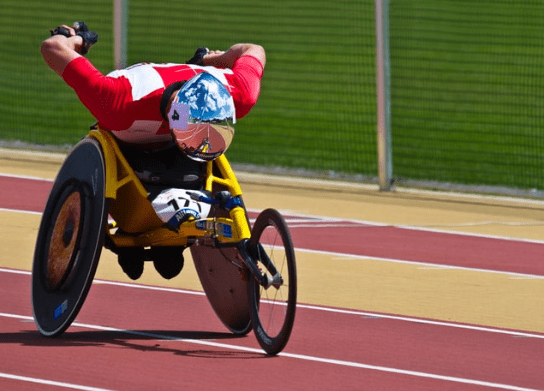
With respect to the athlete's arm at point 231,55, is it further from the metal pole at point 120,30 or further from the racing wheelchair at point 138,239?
the metal pole at point 120,30

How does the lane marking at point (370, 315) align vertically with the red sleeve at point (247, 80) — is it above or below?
below

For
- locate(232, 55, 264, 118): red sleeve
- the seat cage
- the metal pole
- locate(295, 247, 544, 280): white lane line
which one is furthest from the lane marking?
the metal pole

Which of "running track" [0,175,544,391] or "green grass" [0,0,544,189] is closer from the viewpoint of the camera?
"running track" [0,175,544,391]

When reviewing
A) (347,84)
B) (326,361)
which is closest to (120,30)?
(326,361)

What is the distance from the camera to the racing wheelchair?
841 centimetres

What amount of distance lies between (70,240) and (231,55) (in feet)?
4.67

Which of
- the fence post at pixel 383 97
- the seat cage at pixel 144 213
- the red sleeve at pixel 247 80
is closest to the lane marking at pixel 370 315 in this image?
the seat cage at pixel 144 213

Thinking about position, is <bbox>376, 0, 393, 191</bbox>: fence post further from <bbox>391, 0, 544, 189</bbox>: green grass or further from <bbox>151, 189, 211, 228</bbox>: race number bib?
<bbox>151, 189, 211, 228</bbox>: race number bib

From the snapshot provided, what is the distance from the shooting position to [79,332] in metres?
8.96

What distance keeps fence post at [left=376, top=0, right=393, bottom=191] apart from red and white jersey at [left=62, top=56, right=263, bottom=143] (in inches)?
319

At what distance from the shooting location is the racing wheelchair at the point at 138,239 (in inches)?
331

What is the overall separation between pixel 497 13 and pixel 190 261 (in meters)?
25.6

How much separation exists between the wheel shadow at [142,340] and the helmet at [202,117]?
1.03m

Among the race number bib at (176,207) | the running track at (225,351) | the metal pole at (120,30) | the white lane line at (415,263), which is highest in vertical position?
the metal pole at (120,30)
